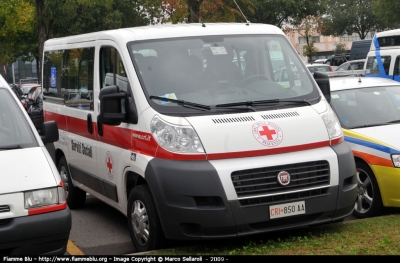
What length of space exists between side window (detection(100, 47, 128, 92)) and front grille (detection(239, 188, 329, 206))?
184 cm

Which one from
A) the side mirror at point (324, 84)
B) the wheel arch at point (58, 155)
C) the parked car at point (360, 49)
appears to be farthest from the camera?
the parked car at point (360, 49)

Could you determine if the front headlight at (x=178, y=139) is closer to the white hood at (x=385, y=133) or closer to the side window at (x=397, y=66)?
the white hood at (x=385, y=133)

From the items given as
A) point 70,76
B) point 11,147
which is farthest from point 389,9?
point 11,147

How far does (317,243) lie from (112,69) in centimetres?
291

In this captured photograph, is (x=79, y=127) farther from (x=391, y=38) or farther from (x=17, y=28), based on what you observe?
(x=17, y=28)

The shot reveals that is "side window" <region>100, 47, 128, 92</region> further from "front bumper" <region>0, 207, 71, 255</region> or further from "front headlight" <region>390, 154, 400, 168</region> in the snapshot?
"front headlight" <region>390, 154, 400, 168</region>

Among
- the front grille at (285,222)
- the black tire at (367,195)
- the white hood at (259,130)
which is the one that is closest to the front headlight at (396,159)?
the black tire at (367,195)

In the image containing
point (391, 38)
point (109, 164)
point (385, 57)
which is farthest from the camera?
point (391, 38)

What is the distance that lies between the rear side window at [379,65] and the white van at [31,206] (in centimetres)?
1473

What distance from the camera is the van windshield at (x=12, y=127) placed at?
660 centimetres

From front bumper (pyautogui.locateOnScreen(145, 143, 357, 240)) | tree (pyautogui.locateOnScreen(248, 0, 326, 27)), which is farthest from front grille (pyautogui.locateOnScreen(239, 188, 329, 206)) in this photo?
tree (pyautogui.locateOnScreen(248, 0, 326, 27))

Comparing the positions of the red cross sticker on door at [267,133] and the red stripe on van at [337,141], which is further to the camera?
the red stripe on van at [337,141]

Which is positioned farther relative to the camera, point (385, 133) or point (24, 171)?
point (385, 133)

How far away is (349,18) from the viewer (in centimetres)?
6112
